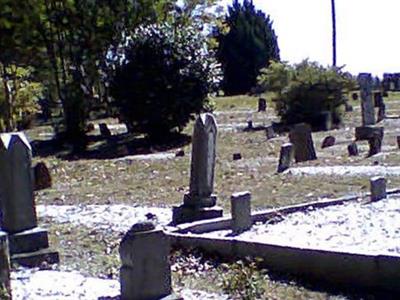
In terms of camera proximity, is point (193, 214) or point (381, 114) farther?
point (381, 114)

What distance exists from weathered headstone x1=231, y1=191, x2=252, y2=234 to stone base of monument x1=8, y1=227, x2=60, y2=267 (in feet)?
7.37

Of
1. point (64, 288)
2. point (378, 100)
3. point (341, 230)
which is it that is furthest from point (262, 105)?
point (64, 288)

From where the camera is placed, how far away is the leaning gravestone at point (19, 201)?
36.9 feet

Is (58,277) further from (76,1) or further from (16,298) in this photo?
(76,1)

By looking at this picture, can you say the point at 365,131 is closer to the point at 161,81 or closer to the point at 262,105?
the point at 161,81

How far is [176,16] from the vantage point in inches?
1689

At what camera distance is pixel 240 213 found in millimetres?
12297

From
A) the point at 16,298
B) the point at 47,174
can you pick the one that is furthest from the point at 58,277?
the point at 47,174

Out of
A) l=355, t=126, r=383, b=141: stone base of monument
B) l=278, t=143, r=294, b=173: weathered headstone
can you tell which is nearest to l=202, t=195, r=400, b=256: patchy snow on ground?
l=278, t=143, r=294, b=173: weathered headstone

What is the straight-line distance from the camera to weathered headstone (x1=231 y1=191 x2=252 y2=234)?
12.2 meters

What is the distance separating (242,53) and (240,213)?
169ft

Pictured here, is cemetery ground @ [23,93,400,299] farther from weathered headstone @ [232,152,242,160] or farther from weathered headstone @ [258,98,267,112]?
weathered headstone @ [258,98,267,112]

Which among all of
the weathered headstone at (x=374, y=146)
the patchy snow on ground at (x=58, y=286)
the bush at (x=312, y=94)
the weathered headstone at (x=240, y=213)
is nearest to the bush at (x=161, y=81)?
the bush at (x=312, y=94)

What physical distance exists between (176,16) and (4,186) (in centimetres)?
3217
